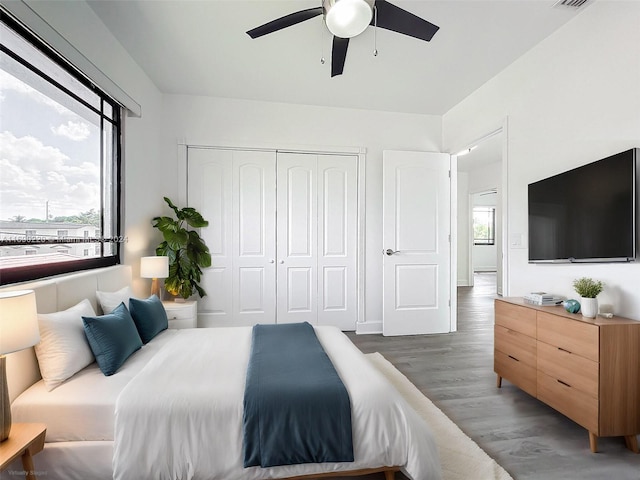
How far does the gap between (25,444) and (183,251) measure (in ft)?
8.35

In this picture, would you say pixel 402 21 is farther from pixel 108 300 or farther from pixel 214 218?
pixel 214 218

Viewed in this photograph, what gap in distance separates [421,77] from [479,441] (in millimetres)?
3221

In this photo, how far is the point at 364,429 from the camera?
A: 1509mm

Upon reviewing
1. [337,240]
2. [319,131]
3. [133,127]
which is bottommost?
[337,240]

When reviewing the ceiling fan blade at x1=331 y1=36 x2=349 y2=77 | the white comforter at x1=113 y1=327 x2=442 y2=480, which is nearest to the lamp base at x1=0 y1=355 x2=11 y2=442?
the white comforter at x1=113 y1=327 x2=442 y2=480

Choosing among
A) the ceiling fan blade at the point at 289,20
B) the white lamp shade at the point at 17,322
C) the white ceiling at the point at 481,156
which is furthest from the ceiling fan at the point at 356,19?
the white ceiling at the point at 481,156

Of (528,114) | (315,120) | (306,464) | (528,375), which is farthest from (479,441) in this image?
(315,120)

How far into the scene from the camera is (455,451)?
1850 millimetres

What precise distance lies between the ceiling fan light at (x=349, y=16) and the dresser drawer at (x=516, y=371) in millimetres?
2502

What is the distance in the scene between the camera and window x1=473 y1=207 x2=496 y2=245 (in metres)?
10.7

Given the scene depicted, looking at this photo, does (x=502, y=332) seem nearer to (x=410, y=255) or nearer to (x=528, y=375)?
(x=528, y=375)

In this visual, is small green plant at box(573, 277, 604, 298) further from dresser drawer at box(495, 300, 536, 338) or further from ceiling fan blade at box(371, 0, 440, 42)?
ceiling fan blade at box(371, 0, 440, 42)

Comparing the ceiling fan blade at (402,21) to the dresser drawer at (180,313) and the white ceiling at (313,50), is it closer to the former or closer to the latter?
the white ceiling at (313,50)

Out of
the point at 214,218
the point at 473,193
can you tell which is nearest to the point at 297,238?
the point at 214,218
